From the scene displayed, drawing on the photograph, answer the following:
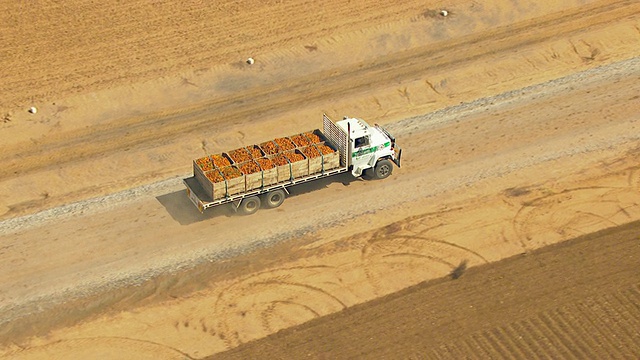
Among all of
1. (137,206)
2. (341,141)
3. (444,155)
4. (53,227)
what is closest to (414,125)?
(444,155)

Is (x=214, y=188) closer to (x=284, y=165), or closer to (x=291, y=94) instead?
(x=284, y=165)

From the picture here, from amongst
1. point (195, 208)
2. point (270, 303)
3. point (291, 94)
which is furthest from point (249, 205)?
point (291, 94)

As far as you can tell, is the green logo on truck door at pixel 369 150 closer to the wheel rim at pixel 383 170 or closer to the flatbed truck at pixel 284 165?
the flatbed truck at pixel 284 165

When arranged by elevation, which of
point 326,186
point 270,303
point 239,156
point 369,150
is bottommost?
point 270,303

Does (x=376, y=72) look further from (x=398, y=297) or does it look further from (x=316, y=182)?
(x=398, y=297)

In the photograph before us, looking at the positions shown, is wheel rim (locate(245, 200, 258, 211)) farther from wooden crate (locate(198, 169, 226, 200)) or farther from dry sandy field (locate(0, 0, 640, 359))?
wooden crate (locate(198, 169, 226, 200))
